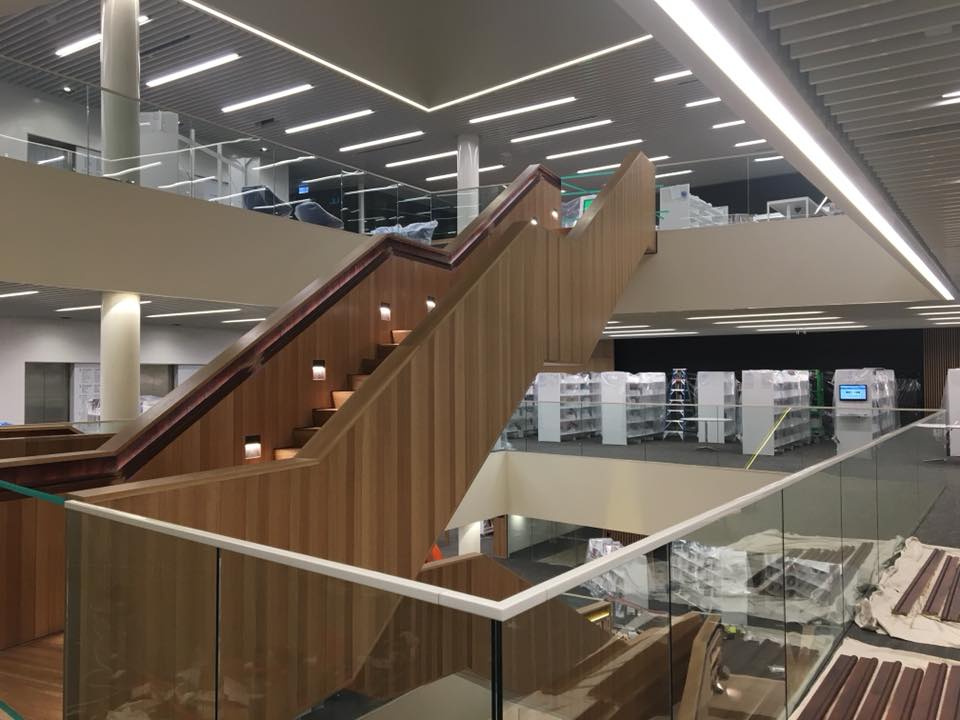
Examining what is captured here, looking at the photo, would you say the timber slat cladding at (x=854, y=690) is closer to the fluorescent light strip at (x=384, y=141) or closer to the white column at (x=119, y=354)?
the white column at (x=119, y=354)

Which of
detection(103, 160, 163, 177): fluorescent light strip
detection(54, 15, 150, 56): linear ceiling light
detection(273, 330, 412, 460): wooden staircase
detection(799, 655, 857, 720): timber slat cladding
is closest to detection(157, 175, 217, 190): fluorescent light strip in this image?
detection(103, 160, 163, 177): fluorescent light strip

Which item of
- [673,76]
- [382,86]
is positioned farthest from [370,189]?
[673,76]

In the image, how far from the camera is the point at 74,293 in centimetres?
823

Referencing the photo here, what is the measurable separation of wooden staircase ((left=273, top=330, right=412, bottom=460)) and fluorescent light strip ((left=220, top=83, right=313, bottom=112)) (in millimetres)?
8516

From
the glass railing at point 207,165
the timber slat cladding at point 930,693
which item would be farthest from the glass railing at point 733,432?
the timber slat cladding at point 930,693

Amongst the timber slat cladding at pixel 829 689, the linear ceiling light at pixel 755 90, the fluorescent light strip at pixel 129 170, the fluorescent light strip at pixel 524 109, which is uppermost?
the fluorescent light strip at pixel 524 109

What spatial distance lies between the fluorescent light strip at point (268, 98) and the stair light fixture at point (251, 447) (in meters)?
9.87

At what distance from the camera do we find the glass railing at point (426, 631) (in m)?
1.66

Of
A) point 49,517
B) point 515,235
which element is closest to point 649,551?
point 49,517

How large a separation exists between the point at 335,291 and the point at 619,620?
4098mm

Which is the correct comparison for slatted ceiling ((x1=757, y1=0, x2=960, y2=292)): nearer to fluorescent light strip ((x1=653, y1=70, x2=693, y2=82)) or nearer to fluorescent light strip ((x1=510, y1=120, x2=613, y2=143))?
fluorescent light strip ((x1=653, y1=70, x2=693, y2=82))

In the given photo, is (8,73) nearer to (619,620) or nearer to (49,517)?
(49,517)

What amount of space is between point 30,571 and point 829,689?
3723 millimetres

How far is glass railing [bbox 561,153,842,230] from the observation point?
995 cm
